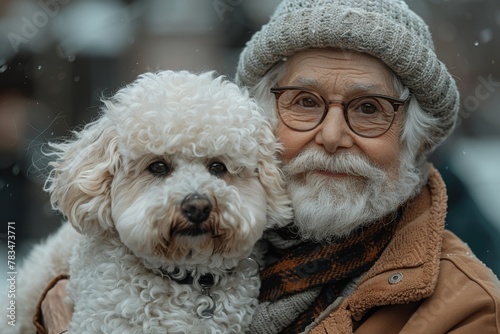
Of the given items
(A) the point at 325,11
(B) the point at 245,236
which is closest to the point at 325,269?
(B) the point at 245,236

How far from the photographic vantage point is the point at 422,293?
2.34m

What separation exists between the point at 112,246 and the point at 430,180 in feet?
4.35

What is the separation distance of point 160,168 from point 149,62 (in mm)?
3314

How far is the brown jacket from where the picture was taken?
2309 millimetres

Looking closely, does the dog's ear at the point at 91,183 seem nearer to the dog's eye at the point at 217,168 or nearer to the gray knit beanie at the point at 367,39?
the dog's eye at the point at 217,168

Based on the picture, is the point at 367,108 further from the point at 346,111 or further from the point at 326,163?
the point at 326,163

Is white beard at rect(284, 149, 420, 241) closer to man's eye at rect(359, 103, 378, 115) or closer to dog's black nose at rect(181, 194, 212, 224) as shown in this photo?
man's eye at rect(359, 103, 378, 115)

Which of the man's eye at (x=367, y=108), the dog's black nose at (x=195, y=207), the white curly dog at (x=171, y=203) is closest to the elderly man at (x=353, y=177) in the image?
the man's eye at (x=367, y=108)

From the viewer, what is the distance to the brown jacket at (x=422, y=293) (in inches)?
90.9

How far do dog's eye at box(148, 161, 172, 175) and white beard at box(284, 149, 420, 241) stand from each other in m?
0.48

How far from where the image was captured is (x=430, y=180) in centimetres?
288

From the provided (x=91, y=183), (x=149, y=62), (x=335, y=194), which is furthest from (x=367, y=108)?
(x=149, y=62)

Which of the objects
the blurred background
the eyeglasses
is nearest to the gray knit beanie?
the eyeglasses

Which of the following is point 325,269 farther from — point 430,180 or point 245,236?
point 430,180
